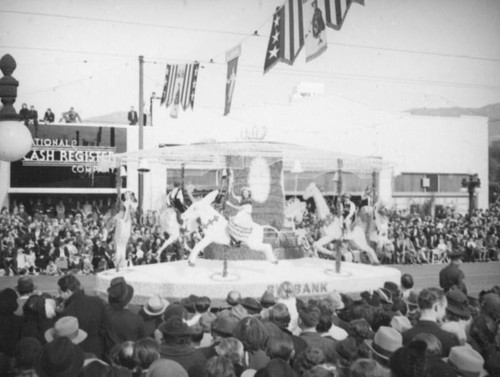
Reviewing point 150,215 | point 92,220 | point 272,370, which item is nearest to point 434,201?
point 150,215

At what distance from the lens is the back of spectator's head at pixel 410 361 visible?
3.08 metres

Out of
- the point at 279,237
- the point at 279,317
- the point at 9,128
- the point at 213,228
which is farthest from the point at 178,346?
the point at 279,237

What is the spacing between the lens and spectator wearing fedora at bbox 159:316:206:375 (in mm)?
3918

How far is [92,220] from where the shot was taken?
20.1 metres

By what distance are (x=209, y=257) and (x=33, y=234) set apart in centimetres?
631

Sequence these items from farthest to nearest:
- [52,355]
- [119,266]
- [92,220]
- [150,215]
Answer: [150,215] → [92,220] → [119,266] → [52,355]

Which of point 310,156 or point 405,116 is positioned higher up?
point 405,116

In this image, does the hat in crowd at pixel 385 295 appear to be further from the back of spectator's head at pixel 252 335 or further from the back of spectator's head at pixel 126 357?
the back of spectator's head at pixel 126 357

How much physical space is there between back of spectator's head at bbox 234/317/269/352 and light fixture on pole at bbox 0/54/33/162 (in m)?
2.00

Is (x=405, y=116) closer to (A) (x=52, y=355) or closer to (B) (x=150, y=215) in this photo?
(B) (x=150, y=215)

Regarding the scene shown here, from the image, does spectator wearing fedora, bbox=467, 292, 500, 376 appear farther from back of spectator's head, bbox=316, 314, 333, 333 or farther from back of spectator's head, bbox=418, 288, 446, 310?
back of spectator's head, bbox=316, 314, 333, 333

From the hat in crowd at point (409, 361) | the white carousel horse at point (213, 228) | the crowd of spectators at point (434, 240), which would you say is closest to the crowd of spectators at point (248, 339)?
the hat in crowd at point (409, 361)

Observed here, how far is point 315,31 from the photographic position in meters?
10.6

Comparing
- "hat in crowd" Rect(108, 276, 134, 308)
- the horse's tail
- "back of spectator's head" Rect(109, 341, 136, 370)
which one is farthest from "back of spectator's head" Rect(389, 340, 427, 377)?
the horse's tail
